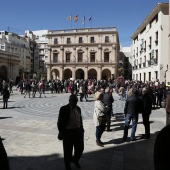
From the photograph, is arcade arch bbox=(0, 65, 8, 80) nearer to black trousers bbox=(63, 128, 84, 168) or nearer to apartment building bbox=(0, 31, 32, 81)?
apartment building bbox=(0, 31, 32, 81)

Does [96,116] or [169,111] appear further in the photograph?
[169,111]

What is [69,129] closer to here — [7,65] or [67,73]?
[7,65]

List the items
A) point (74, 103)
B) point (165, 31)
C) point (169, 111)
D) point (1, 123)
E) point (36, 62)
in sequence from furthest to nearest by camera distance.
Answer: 1. point (36, 62)
2. point (165, 31)
3. point (1, 123)
4. point (169, 111)
5. point (74, 103)

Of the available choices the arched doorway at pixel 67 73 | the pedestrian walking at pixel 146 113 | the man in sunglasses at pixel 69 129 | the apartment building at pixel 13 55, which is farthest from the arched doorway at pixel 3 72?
the man in sunglasses at pixel 69 129

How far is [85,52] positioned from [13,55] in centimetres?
1678

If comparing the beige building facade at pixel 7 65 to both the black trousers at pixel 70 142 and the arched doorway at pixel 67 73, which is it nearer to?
the arched doorway at pixel 67 73

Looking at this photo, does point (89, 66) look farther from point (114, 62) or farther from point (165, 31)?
point (165, 31)

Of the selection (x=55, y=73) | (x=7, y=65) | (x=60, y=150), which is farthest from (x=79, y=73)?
(x=60, y=150)

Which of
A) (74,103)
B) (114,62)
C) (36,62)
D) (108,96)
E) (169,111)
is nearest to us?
(74,103)

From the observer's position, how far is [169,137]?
1.63 meters

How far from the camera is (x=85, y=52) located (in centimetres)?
5203

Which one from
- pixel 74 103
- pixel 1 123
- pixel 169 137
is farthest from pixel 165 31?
pixel 169 137

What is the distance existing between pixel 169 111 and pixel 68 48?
4734 cm

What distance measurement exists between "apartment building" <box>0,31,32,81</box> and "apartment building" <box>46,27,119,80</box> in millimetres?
8449
